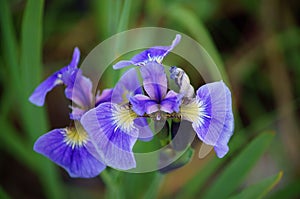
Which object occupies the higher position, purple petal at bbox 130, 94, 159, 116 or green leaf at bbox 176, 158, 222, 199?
purple petal at bbox 130, 94, 159, 116

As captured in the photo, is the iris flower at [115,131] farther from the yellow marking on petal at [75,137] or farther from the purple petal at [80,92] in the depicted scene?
the purple petal at [80,92]

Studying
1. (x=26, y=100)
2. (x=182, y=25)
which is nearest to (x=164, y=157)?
(x=26, y=100)

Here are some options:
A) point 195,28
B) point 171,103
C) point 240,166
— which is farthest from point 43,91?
point 195,28

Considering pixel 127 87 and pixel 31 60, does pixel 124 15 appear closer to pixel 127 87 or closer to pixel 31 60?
pixel 127 87

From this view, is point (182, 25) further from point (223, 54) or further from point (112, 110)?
point (112, 110)

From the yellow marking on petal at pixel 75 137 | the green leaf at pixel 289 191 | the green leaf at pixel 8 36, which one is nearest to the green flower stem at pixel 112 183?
the yellow marking on petal at pixel 75 137

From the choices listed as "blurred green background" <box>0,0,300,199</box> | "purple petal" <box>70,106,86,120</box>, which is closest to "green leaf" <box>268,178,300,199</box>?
"blurred green background" <box>0,0,300,199</box>

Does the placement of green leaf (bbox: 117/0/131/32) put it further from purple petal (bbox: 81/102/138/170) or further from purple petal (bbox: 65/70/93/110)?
purple petal (bbox: 81/102/138/170)
